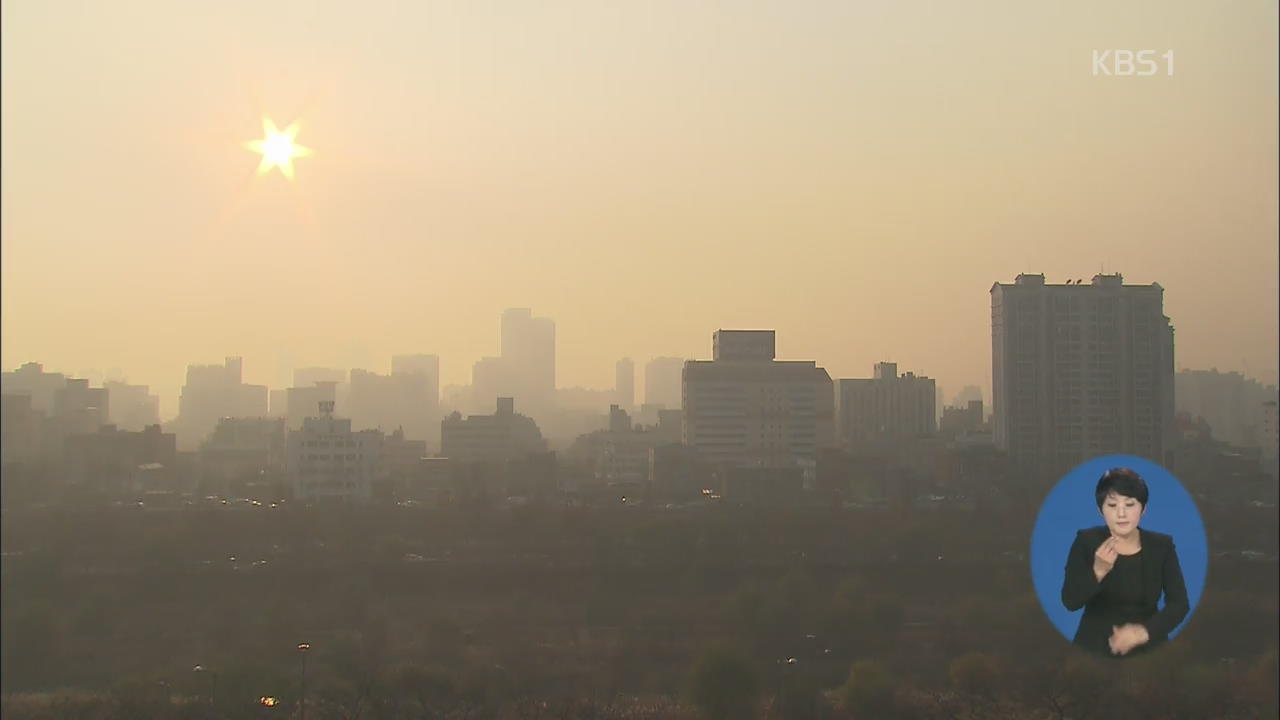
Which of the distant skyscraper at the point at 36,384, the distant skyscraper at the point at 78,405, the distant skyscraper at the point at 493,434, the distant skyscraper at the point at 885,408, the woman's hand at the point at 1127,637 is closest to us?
the woman's hand at the point at 1127,637

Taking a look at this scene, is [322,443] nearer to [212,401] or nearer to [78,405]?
[212,401]

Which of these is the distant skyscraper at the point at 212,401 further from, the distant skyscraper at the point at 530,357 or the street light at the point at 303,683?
the street light at the point at 303,683

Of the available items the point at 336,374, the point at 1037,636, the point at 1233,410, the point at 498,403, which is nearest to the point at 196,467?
the point at 336,374

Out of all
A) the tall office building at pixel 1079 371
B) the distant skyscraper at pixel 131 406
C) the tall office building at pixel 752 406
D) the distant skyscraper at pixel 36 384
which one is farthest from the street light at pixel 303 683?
the tall office building at pixel 752 406

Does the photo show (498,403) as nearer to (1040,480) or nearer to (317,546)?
(317,546)

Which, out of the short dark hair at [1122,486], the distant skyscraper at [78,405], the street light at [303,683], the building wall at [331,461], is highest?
the distant skyscraper at [78,405]
